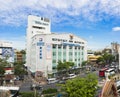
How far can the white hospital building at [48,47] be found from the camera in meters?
66.0

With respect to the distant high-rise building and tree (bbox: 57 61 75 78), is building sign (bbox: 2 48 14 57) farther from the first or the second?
tree (bbox: 57 61 75 78)

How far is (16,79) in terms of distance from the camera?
62781 mm

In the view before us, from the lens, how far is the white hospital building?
66000 millimetres

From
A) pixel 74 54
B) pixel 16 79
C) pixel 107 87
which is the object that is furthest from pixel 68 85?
pixel 74 54

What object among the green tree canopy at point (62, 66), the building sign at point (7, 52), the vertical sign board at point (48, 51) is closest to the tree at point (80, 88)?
the green tree canopy at point (62, 66)

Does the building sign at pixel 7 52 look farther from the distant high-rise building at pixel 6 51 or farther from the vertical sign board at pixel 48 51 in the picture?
the vertical sign board at pixel 48 51

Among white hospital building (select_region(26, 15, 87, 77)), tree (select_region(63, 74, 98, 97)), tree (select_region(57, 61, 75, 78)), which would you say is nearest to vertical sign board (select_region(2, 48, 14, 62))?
white hospital building (select_region(26, 15, 87, 77))

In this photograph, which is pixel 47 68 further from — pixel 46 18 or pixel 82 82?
pixel 82 82

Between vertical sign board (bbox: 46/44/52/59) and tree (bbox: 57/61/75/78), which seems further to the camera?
vertical sign board (bbox: 46/44/52/59)

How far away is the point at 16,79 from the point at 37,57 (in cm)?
857

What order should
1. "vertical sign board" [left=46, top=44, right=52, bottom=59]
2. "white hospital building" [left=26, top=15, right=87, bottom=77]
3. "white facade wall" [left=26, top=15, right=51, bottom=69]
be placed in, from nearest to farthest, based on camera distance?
"vertical sign board" [left=46, top=44, right=52, bottom=59] < "white hospital building" [left=26, top=15, right=87, bottom=77] < "white facade wall" [left=26, top=15, right=51, bottom=69]

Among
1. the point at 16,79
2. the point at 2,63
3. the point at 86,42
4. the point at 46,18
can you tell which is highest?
the point at 46,18

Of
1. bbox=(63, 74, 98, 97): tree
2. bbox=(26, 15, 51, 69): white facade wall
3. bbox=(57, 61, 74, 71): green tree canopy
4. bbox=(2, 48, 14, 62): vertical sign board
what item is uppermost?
bbox=(26, 15, 51, 69): white facade wall

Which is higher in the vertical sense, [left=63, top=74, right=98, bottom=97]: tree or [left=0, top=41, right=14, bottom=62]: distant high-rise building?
[left=0, top=41, right=14, bottom=62]: distant high-rise building
